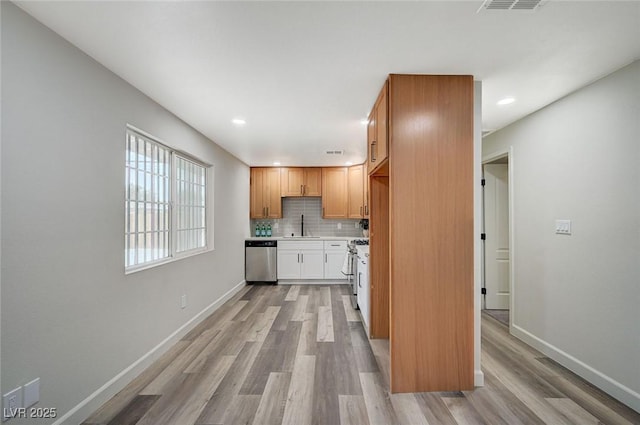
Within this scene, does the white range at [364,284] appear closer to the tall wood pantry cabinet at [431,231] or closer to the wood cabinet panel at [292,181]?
the tall wood pantry cabinet at [431,231]

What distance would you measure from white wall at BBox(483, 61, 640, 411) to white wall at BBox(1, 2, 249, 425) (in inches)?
131

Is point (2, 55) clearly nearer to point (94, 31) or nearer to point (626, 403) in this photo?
point (94, 31)

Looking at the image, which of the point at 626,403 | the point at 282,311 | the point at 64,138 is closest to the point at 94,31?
the point at 64,138

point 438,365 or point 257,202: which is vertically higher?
point 257,202

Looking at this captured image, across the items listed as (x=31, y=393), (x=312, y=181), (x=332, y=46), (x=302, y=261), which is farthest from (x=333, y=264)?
(x=31, y=393)

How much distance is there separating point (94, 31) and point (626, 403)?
13.3 ft

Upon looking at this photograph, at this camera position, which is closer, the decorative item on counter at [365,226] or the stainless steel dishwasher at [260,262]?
the stainless steel dishwasher at [260,262]

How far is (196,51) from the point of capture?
1.83 meters

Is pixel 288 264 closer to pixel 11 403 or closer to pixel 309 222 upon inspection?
pixel 309 222

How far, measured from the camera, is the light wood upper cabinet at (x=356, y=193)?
5922 mm

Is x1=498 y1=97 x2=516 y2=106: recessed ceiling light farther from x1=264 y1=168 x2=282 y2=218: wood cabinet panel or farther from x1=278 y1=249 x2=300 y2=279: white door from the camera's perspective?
x1=264 y1=168 x2=282 y2=218: wood cabinet panel

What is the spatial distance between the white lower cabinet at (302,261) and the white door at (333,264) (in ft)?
0.26

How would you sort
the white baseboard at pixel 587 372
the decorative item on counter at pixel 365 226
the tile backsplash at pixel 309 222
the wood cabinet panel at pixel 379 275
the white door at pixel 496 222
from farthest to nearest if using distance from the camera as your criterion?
the tile backsplash at pixel 309 222
the decorative item on counter at pixel 365 226
the white door at pixel 496 222
the wood cabinet panel at pixel 379 275
the white baseboard at pixel 587 372

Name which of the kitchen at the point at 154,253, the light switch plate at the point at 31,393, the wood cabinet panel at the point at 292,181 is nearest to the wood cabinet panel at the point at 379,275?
the kitchen at the point at 154,253
